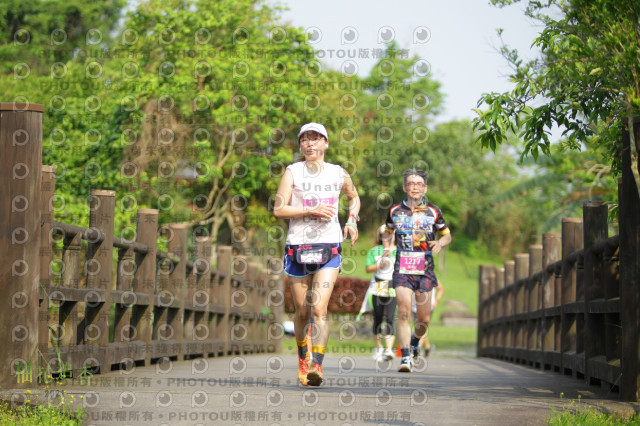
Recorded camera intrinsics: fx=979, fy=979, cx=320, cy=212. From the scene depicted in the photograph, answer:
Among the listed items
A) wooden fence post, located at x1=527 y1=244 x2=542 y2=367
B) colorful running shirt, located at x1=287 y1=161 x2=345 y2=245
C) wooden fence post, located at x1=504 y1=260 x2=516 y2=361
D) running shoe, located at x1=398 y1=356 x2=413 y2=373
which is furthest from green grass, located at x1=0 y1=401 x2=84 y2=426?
wooden fence post, located at x1=504 y1=260 x2=516 y2=361

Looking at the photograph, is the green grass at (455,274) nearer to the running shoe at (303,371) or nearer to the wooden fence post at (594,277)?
the wooden fence post at (594,277)

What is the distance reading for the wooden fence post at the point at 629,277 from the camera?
601cm

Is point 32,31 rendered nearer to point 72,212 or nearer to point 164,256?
point 72,212

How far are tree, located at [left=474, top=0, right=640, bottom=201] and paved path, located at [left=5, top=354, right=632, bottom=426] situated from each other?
1601 mm

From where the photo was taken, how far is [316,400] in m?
6.04

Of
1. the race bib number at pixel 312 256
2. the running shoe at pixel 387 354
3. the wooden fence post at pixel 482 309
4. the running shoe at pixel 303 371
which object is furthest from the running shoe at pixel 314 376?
the wooden fence post at pixel 482 309

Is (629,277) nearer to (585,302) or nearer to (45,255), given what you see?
(585,302)

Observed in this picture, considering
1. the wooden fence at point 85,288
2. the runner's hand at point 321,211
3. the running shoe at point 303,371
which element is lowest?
the running shoe at point 303,371

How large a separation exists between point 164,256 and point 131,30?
20923 millimetres

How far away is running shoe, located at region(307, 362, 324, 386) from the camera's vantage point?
698 cm

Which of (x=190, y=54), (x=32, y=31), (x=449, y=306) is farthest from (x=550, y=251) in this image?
(x=449, y=306)

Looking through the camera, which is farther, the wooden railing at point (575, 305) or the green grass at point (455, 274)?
the green grass at point (455, 274)

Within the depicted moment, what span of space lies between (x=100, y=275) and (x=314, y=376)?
2.05m

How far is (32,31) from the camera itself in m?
40.8
